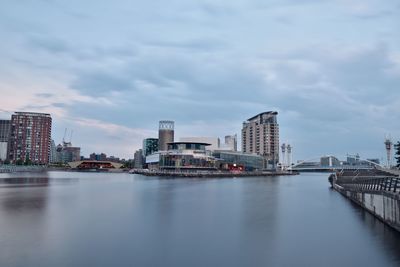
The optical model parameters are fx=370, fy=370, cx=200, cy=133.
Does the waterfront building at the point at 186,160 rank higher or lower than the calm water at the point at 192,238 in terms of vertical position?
higher

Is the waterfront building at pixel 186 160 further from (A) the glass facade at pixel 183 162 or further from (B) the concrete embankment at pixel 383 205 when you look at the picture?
(B) the concrete embankment at pixel 383 205

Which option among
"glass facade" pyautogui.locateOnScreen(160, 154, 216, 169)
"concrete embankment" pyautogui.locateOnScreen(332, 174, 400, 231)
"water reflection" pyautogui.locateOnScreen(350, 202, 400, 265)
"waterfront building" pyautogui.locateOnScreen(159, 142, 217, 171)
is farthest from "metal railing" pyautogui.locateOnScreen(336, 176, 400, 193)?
"waterfront building" pyautogui.locateOnScreen(159, 142, 217, 171)

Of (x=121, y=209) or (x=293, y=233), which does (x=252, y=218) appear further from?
(x=121, y=209)

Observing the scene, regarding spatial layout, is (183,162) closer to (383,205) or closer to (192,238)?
(383,205)

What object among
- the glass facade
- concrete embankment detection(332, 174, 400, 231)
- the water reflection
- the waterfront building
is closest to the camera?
the water reflection

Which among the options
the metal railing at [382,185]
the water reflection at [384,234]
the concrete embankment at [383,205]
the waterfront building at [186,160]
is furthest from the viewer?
the waterfront building at [186,160]

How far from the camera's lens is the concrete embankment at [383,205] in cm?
2483

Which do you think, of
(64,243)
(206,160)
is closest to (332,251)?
(64,243)

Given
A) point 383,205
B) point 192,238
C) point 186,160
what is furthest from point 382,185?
point 186,160

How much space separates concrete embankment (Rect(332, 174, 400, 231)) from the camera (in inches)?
977

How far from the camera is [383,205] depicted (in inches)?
1140

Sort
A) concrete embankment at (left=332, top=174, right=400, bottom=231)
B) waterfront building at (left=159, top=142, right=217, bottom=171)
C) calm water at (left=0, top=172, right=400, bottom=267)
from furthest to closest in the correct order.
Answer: waterfront building at (left=159, top=142, right=217, bottom=171)
concrete embankment at (left=332, top=174, right=400, bottom=231)
calm water at (left=0, top=172, right=400, bottom=267)

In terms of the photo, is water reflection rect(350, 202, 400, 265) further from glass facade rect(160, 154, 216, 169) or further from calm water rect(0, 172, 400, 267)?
glass facade rect(160, 154, 216, 169)

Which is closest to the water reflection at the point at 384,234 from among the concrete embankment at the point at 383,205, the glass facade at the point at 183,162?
the concrete embankment at the point at 383,205
